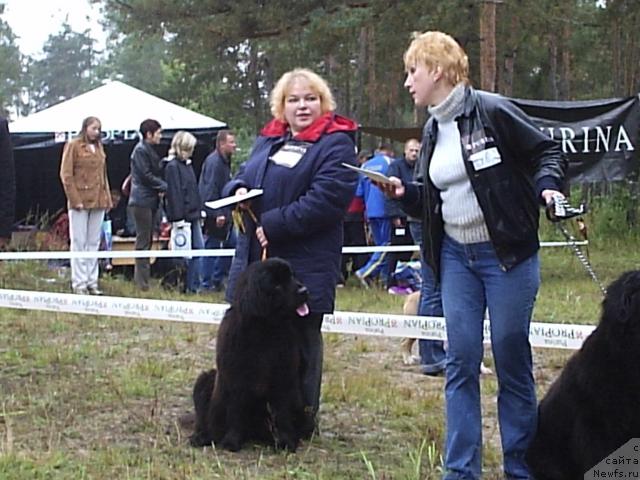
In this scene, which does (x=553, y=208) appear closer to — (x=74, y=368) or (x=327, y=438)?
(x=327, y=438)

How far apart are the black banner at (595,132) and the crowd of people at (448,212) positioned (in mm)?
5577

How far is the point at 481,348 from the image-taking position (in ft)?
14.0

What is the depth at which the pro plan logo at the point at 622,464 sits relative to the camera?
151 inches

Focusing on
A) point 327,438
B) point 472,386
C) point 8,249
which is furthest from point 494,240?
point 8,249

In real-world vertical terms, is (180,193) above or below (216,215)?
above

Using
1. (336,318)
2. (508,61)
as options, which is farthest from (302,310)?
(508,61)

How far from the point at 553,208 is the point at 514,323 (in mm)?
562

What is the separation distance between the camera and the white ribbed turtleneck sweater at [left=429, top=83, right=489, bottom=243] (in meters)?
4.19

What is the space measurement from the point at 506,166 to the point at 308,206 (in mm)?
1181

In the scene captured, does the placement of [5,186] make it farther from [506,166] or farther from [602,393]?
[602,393]

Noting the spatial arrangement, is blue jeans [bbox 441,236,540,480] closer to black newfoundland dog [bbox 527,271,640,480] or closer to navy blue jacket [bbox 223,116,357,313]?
black newfoundland dog [bbox 527,271,640,480]

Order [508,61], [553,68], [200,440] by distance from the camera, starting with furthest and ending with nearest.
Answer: [553,68]
[508,61]
[200,440]

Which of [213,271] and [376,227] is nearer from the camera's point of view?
[213,271]

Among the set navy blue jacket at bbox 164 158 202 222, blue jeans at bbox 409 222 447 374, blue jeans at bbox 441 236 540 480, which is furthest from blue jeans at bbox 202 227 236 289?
blue jeans at bbox 441 236 540 480
